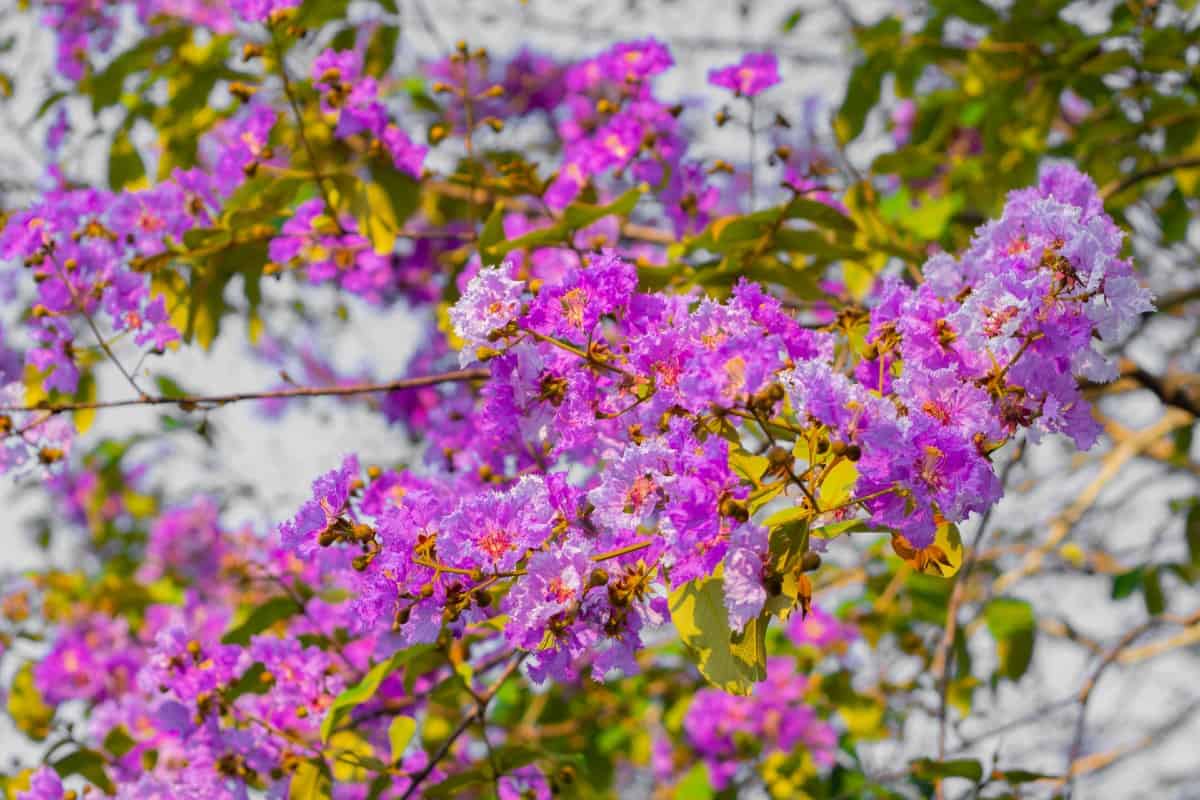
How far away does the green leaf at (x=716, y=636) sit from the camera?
1.17m

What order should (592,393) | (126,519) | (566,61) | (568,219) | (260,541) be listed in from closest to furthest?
(592,393) < (568,219) < (260,541) < (566,61) < (126,519)

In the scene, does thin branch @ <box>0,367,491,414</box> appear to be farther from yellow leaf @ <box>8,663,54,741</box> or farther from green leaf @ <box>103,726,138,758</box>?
yellow leaf @ <box>8,663,54,741</box>

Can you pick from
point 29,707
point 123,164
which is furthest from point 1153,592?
point 29,707

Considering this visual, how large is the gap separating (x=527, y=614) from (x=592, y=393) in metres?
0.28

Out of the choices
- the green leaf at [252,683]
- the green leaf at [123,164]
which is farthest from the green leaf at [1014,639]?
the green leaf at [123,164]

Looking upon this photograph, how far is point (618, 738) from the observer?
319 centimetres

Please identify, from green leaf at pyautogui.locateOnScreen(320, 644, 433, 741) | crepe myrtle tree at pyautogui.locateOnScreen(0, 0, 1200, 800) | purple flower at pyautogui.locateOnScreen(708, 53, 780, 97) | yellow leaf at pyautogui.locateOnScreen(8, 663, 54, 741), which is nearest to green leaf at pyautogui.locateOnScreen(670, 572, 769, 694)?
crepe myrtle tree at pyautogui.locateOnScreen(0, 0, 1200, 800)

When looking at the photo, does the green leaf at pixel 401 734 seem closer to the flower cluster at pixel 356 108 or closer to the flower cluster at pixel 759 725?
the flower cluster at pixel 356 108

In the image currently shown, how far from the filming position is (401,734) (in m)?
1.83

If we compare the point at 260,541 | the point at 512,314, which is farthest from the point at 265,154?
the point at 260,541

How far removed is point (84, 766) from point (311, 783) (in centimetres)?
63

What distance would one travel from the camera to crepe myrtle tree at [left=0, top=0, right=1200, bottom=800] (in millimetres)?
1192

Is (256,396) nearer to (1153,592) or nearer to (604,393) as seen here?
(604,393)

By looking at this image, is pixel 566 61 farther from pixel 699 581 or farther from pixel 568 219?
pixel 699 581
